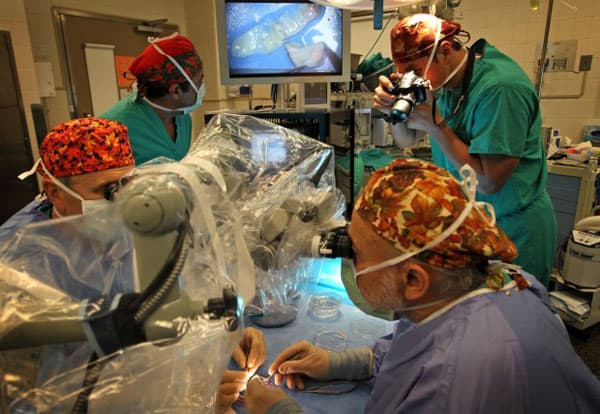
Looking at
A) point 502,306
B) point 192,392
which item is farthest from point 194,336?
point 502,306

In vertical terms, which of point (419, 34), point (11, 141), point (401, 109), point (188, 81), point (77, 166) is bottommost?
point (11, 141)

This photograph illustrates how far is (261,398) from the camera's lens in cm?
88

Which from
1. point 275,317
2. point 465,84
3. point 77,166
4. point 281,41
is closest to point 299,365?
point 275,317

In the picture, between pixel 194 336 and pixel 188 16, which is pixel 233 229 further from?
pixel 188 16

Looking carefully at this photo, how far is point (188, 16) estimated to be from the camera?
4.50 meters

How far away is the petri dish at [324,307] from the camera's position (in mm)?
1293

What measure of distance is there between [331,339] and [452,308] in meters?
0.49

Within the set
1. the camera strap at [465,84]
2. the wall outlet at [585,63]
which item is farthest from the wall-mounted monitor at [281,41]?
the wall outlet at [585,63]

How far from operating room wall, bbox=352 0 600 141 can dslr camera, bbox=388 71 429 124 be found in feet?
9.14

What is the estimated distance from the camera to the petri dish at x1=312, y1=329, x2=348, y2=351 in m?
1.15

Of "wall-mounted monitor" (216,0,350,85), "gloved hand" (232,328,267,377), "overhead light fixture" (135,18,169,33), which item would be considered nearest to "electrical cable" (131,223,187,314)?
"gloved hand" (232,328,267,377)

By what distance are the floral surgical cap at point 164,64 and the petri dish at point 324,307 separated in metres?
1.14

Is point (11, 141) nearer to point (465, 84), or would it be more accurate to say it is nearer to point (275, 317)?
point (275, 317)

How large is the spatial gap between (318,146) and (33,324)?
36.1 inches
